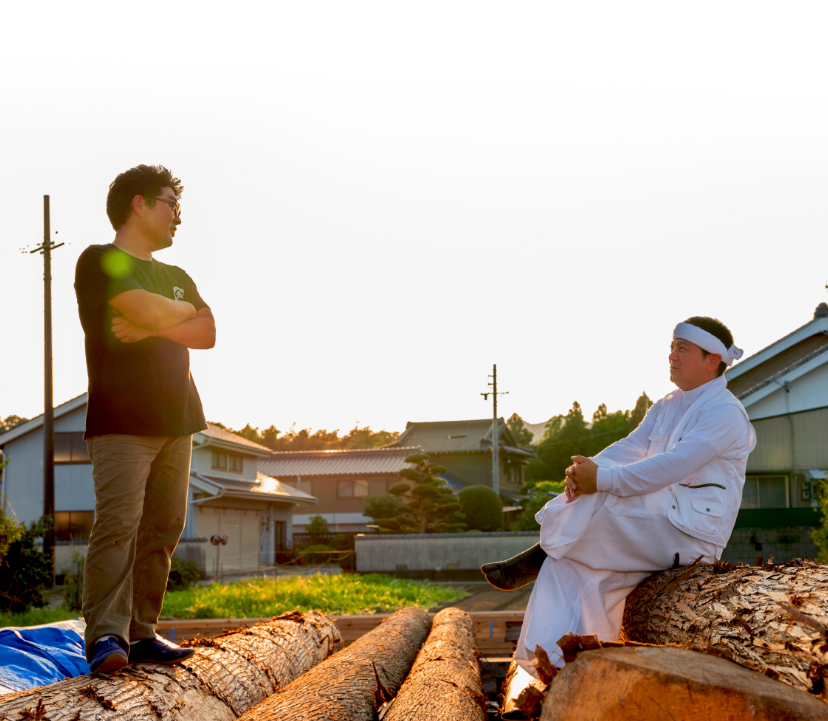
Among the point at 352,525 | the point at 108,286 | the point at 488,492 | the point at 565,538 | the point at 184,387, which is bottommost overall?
the point at 352,525

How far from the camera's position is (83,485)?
2448 cm

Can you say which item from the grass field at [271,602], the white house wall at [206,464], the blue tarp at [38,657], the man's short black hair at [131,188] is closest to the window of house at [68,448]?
the white house wall at [206,464]

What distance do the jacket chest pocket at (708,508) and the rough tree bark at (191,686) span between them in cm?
195

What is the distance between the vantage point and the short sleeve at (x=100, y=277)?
2611 mm

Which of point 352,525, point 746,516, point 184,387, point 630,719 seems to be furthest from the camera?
point 352,525

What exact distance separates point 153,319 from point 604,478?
1.81 metres

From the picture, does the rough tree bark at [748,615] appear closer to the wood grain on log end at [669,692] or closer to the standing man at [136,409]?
the wood grain on log end at [669,692]

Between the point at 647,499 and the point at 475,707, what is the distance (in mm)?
1090

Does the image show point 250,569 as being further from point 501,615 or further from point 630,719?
point 630,719

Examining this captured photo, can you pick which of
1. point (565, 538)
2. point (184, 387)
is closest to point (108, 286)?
point (184, 387)

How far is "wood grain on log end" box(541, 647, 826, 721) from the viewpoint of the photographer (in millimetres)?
1512

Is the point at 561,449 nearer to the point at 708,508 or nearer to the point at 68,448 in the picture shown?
the point at 68,448

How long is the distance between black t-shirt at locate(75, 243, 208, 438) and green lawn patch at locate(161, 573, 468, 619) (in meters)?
6.40

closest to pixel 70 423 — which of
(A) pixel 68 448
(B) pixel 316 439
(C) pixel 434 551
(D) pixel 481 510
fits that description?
(A) pixel 68 448
